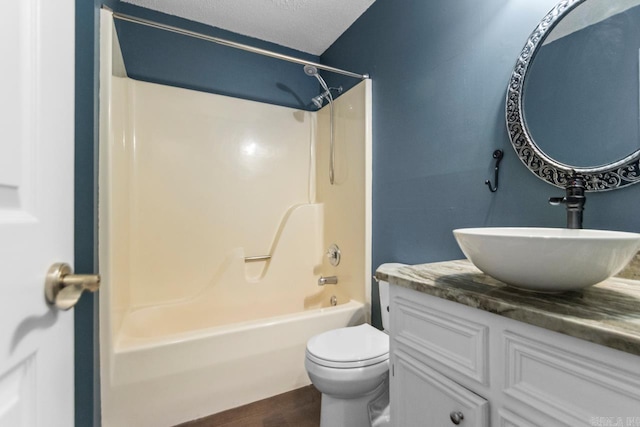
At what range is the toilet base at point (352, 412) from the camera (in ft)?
4.29

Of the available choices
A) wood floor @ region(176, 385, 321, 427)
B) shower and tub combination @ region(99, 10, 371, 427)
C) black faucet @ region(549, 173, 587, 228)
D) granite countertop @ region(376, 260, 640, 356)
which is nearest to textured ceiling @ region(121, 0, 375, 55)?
shower and tub combination @ region(99, 10, 371, 427)

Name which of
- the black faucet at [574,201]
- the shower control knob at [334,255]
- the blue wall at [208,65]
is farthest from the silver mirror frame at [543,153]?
the blue wall at [208,65]

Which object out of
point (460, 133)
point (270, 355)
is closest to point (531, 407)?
point (460, 133)

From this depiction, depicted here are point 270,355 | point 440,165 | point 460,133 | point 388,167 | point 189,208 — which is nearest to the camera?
point 460,133

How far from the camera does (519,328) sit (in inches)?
23.9

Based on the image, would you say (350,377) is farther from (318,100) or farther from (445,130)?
(318,100)

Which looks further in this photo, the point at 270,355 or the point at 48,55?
the point at 270,355

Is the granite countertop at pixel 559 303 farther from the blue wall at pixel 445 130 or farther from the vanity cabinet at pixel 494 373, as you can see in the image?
the blue wall at pixel 445 130

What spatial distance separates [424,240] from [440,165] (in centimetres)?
41

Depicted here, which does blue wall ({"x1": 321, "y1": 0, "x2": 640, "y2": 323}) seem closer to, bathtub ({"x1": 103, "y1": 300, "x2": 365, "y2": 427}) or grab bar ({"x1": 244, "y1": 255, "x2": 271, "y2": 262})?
bathtub ({"x1": 103, "y1": 300, "x2": 365, "y2": 427})

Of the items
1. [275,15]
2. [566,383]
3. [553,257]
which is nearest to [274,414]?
[566,383]

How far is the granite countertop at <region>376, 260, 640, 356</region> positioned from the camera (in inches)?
19.2

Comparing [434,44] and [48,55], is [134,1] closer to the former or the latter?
[434,44]

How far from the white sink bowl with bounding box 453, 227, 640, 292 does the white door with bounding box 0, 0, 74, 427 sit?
83 cm
